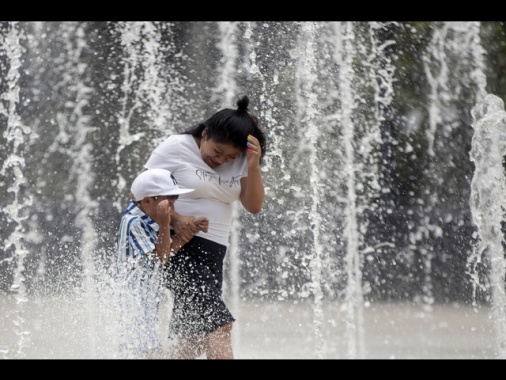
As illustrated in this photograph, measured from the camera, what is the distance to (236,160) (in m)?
3.16

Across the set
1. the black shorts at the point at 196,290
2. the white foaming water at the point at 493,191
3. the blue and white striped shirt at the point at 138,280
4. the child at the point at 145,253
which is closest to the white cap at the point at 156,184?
the child at the point at 145,253

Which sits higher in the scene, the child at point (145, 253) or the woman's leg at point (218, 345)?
the child at point (145, 253)

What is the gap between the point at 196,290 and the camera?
10.2ft

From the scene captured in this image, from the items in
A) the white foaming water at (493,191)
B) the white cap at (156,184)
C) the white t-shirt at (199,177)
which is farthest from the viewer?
the white foaming water at (493,191)

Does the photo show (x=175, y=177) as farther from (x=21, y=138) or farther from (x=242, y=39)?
(x=21, y=138)

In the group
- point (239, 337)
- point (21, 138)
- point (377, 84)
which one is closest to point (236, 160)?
point (239, 337)

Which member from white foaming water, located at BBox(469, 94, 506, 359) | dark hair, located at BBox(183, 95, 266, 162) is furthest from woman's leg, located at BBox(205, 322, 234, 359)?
white foaming water, located at BBox(469, 94, 506, 359)

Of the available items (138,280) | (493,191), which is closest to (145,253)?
(138,280)

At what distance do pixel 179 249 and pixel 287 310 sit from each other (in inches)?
152

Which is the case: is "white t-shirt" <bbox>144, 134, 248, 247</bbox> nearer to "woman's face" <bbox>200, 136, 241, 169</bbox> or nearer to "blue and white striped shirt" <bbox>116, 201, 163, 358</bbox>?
"woman's face" <bbox>200, 136, 241, 169</bbox>

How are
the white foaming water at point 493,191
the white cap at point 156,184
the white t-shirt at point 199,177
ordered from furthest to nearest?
the white foaming water at point 493,191, the white t-shirt at point 199,177, the white cap at point 156,184

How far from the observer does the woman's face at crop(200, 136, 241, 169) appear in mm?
3074

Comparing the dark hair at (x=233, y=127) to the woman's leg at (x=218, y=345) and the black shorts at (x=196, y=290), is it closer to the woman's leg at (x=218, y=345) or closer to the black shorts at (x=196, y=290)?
the black shorts at (x=196, y=290)

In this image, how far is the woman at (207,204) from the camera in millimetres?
3074
